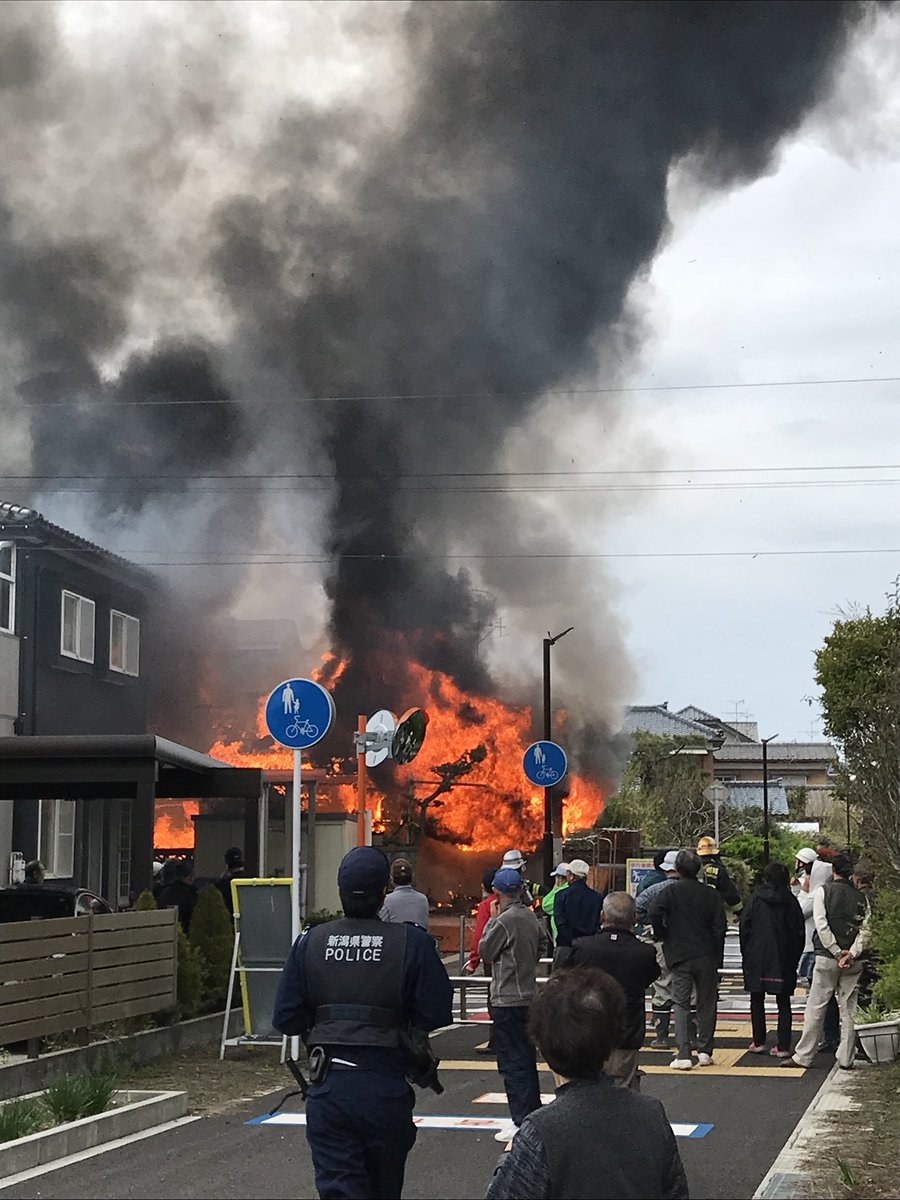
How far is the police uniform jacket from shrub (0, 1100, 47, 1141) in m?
3.90

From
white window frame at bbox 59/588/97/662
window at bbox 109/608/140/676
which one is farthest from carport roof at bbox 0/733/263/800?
window at bbox 109/608/140/676

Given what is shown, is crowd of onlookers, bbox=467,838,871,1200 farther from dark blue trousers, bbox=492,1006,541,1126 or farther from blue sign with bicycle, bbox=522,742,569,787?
blue sign with bicycle, bbox=522,742,569,787

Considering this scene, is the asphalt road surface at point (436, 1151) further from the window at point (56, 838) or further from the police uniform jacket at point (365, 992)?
the window at point (56, 838)

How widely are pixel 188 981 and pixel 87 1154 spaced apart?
16.1 feet

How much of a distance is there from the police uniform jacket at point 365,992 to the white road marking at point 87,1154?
10.8 feet

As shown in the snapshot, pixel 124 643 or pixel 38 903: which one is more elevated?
pixel 124 643

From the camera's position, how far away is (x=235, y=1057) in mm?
13062

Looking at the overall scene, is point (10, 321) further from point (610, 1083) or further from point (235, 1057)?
point (610, 1083)

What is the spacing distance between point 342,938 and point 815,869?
10.4m

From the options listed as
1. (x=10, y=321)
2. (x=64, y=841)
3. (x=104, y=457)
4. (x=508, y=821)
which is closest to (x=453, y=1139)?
(x=64, y=841)

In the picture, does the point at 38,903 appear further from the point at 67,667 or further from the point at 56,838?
the point at 67,667

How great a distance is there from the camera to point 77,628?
28.6m

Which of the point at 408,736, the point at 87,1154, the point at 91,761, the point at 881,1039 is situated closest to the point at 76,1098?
the point at 87,1154

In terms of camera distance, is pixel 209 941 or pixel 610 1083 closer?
pixel 610 1083
